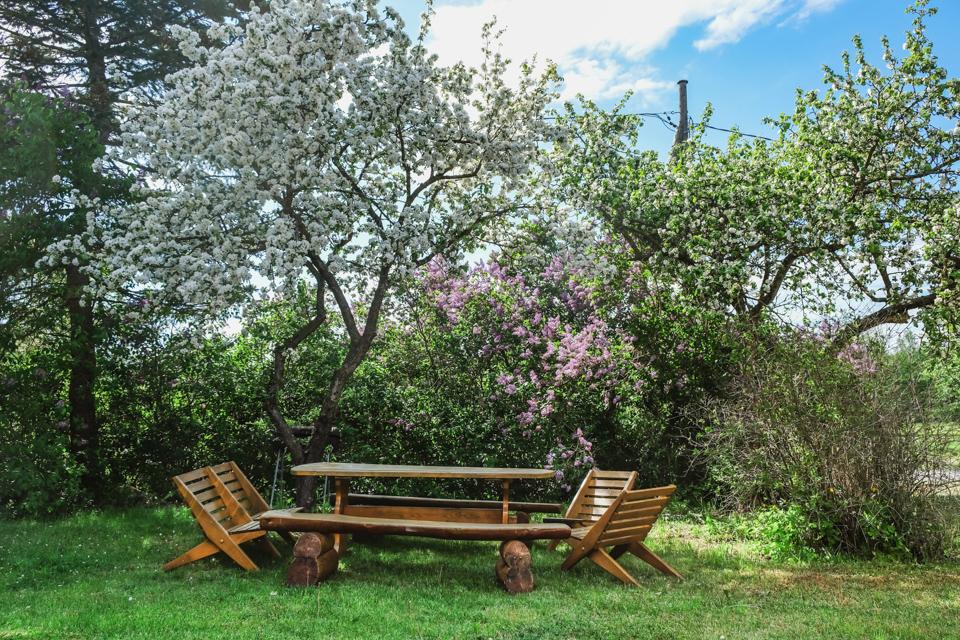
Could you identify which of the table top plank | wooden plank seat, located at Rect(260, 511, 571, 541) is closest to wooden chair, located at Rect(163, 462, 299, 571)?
wooden plank seat, located at Rect(260, 511, 571, 541)

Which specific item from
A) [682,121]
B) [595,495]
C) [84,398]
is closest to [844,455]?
[595,495]

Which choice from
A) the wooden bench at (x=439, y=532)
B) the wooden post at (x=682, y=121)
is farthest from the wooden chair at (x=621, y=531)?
the wooden post at (x=682, y=121)

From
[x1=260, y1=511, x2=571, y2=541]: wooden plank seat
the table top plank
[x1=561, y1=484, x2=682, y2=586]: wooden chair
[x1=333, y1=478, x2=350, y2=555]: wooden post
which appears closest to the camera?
[x1=260, y1=511, x2=571, y2=541]: wooden plank seat

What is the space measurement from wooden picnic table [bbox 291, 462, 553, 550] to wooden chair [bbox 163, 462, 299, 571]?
23.2 inches

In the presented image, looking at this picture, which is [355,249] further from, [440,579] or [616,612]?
[616,612]

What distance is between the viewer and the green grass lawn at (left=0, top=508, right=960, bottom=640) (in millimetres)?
4469

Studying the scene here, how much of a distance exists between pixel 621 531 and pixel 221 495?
351cm

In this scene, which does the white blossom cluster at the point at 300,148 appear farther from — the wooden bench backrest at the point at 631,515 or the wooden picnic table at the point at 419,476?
the wooden bench backrest at the point at 631,515

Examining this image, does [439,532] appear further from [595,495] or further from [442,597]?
[595,495]

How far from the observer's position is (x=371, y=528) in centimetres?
554

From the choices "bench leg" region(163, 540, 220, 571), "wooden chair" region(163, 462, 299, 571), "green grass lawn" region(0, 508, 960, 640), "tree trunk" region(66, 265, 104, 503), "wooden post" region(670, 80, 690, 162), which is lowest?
"green grass lawn" region(0, 508, 960, 640)

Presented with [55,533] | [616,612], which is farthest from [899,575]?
[55,533]

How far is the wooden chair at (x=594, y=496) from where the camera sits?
677 cm

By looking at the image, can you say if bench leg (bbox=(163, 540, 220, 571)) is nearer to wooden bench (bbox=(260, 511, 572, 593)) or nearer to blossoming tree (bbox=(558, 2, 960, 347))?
wooden bench (bbox=(260, 511, 572, 593))
